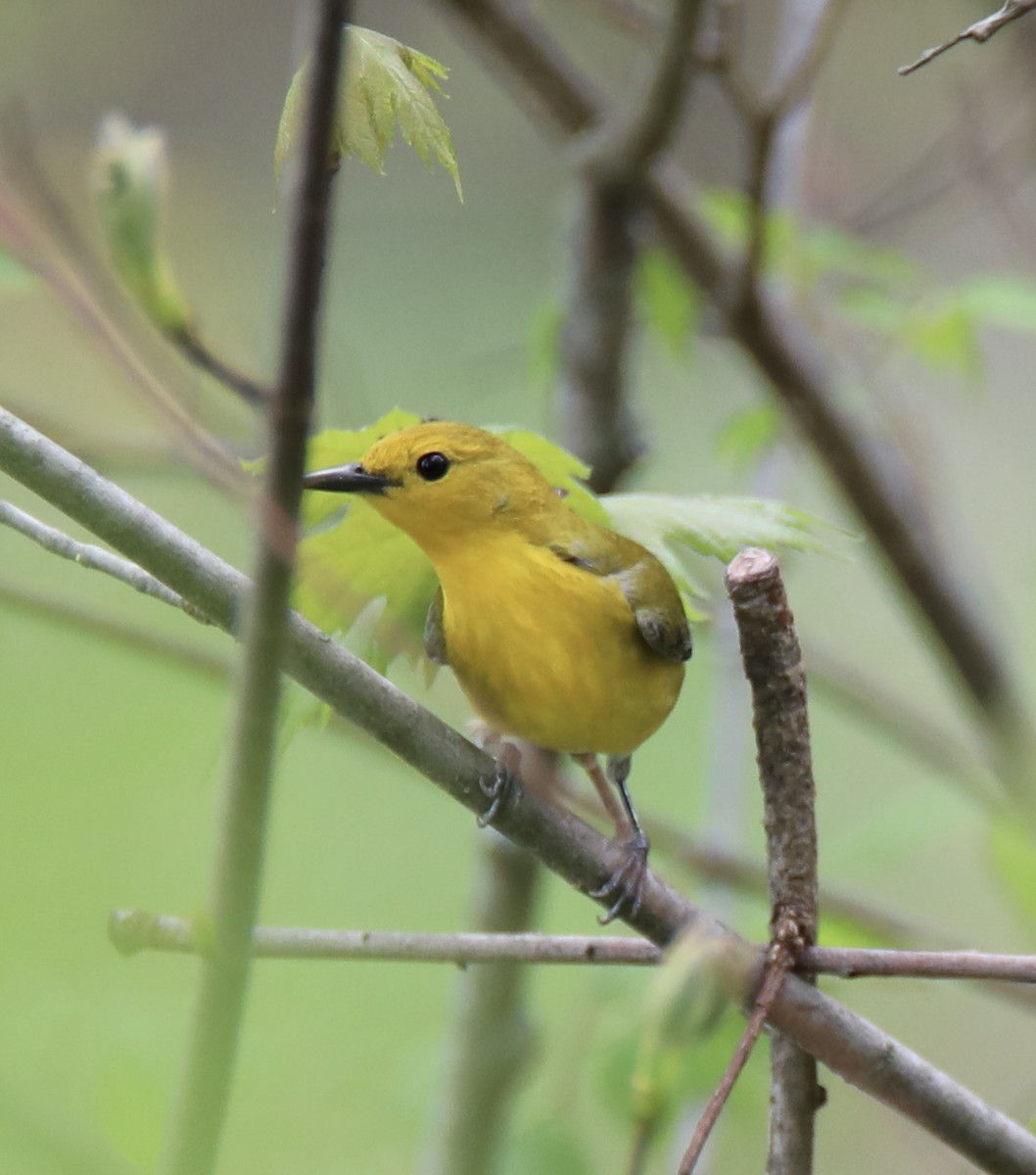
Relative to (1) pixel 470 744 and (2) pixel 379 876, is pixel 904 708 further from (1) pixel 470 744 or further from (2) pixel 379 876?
(1) pixel 470 744

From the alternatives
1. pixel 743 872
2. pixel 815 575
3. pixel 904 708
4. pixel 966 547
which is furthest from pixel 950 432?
pixel 743 872

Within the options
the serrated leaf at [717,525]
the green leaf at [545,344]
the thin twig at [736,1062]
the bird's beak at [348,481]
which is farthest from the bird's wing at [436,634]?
the green leaf at [545,344]

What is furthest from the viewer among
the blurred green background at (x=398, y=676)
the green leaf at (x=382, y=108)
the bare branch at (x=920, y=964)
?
the blurred green background at (x=398, y=676)

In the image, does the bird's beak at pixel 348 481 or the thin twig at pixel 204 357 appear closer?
the thin twig at pixel 204 357

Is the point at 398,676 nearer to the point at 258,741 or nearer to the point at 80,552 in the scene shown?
the point at 80,552

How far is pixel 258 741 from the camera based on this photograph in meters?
0.37

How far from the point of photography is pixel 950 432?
158 inches

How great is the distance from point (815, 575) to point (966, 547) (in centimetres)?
95

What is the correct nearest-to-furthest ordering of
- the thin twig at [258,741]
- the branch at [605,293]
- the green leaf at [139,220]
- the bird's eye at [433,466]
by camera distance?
1. the thin twig at [258,741]
2. the green leaf at [139,220]
3. the bird's eye at [433,466]
4. the branch at [605,293]

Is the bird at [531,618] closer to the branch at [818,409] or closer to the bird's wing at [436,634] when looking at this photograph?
the bird's wing at [436,634]

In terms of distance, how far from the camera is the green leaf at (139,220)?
835 millimetres

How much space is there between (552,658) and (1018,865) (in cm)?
53

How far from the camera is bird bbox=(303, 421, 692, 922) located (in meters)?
1.15

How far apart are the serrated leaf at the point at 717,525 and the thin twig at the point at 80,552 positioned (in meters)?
0.32
